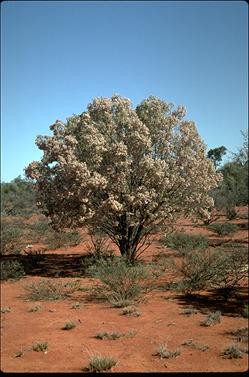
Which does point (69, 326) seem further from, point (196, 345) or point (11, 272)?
point (11, 272)

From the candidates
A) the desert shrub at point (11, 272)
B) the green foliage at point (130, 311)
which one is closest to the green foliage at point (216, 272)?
the green foliage at point (130, 311)

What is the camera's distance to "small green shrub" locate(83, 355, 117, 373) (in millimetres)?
7402

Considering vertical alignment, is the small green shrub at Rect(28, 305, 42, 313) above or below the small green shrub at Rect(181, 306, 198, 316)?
below

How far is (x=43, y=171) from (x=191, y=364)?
10.9 m

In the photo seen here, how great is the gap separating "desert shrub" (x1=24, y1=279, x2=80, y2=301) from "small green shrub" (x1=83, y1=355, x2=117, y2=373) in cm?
605

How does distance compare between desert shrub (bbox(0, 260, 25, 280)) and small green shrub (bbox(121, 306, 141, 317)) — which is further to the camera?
desert shrub (bbox(0, 260, 25, 280))

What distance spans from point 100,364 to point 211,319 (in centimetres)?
350

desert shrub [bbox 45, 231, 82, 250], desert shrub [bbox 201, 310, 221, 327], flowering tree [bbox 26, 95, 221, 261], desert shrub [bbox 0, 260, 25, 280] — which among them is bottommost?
desert shrub [bbox 201, 310, 221, 327]

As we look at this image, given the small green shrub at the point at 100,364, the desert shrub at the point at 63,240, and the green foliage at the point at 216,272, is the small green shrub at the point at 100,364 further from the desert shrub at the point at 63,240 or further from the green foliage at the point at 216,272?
the desert shrub at the point at 63,240

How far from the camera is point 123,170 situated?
1558 cm

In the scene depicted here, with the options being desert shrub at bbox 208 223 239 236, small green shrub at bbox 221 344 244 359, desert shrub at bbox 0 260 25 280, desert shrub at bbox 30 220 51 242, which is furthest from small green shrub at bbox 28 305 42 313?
desert shrub at bbox 208 223 239 236

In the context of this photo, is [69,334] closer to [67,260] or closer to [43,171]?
[43,171]

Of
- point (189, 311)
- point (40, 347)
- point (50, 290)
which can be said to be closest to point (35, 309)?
point (50, 290)

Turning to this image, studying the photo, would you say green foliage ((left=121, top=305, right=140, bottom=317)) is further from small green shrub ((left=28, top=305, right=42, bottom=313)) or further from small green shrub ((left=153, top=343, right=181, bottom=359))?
small green shrub ((left=153, top=343, right=181, bottom=359))
